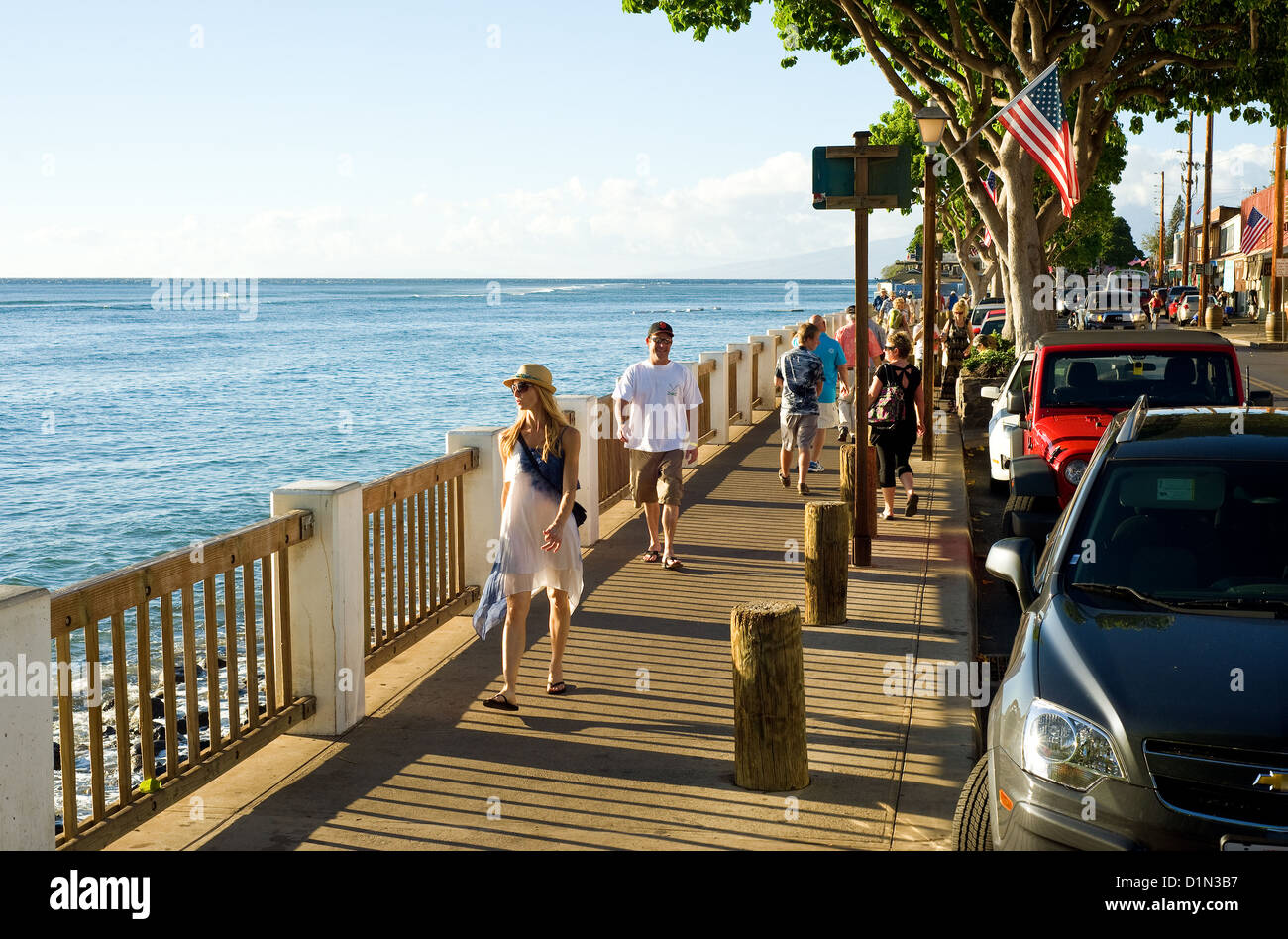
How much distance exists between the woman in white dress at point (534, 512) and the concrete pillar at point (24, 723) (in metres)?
2.76

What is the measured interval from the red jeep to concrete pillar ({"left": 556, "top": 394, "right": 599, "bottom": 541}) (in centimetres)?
333

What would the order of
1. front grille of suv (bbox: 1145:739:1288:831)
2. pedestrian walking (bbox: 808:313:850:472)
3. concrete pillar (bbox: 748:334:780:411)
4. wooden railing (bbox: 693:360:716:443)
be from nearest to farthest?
front grille of suv (bbox: 1145:739:1288:831) < pedestrian walking (bbox: 808:313:850:472) < wooden railing (bbox: 693:360:716:443) < concrete pillar (bbox: 748:334:780:411)

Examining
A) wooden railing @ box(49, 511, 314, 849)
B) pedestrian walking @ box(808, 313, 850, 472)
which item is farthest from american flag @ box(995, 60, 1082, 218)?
wooden railing @ box(49, 511, 314, 849)

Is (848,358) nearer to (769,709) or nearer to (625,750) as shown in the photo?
(625,750)

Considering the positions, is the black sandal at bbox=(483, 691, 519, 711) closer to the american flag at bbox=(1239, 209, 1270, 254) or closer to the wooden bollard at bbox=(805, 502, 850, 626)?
the wooden bollard at bbox=(805, 502, 850, 626)

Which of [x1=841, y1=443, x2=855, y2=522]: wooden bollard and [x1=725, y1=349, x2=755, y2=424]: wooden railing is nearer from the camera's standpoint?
[x1=841, y1=443, x2=855, y2=522]: wooden bollard

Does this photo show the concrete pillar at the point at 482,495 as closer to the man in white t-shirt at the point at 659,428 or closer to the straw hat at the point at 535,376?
the man in white t-shirt at the point at 659,428

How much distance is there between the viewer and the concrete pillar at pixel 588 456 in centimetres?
1154

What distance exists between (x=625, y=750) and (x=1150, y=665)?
9.08 ft

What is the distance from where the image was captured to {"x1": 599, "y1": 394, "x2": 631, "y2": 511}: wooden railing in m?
13.0

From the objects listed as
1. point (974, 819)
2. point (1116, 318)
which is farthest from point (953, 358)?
point (1116, 318)
